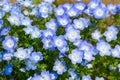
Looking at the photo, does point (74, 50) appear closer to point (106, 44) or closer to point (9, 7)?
point (106, 44)

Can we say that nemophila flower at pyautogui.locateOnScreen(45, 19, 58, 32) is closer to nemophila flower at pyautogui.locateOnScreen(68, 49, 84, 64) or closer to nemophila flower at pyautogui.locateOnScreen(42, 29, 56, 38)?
nemophila flower at pyautogui.locateOnScreen(42, 29, 56, 38)

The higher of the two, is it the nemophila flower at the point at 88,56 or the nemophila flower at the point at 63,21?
the nemophila flower at the point at 63,21

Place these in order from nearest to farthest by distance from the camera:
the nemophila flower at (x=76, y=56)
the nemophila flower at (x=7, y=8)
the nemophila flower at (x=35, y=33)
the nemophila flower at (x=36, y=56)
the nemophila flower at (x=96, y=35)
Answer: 1. the nemophila flower at (x=76, y=56)
2. the nemophila flower at (x=36, y=56)
3. the nemophila flower at (x=35, y=33)
4. the nemophila flower at (x=96, y=35)
5. the nemophila flower at (x=7, y=8)

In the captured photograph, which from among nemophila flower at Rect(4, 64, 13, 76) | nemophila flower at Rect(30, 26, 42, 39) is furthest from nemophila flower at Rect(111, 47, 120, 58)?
nemophila flower at Rect(4, 64, 13, 76)

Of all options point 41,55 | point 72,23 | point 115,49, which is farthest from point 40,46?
point 115,49

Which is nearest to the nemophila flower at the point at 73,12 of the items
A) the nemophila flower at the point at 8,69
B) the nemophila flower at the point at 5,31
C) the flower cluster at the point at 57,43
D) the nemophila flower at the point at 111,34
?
the flower cluster at the point at 57,43

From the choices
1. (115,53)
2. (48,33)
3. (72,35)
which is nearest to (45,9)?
(48,33)

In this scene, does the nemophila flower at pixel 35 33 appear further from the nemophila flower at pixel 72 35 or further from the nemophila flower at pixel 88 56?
the nemophila flower at pixel 88 56
